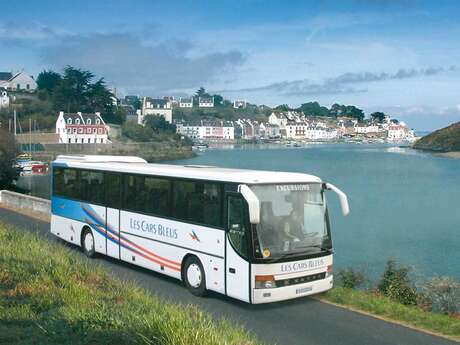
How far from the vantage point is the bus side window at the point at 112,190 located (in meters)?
15.8

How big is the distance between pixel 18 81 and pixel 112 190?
15661 cm

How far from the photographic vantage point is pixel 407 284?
1499 centimetres

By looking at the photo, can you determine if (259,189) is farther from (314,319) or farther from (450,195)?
(450,195)

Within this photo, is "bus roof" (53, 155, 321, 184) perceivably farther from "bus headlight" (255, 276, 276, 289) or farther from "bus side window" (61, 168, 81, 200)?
"bus headlight" (255, 276, 276, 289)

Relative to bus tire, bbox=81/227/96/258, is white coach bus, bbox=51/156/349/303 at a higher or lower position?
higher

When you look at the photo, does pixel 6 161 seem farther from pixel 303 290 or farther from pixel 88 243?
pixel 303 290

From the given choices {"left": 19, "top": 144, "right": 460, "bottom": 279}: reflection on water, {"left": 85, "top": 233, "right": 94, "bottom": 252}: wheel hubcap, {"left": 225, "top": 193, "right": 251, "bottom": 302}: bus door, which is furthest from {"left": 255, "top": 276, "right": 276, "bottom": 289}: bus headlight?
{"left": 19, "top": 144, "right": 460, "bottom": 279}: reflection on water

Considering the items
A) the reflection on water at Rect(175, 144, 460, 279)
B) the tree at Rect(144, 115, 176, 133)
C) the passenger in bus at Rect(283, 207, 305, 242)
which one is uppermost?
the tree at Rect(144, 115, 176, 133)

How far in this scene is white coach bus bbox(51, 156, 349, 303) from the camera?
1135cm

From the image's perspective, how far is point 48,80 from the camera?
484 feet

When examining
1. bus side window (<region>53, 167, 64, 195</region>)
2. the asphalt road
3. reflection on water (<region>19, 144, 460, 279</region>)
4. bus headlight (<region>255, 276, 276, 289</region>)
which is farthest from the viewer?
reflection on water (<region>19, 144, 460, 279</region>)

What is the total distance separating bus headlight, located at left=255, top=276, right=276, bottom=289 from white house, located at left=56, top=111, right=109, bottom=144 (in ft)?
377

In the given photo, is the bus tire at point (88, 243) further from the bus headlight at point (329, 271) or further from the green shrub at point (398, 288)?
the green shrub at point (398, 288)

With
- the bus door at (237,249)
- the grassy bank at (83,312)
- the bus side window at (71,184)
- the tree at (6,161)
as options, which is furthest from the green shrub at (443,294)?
the tree at (6,161)
